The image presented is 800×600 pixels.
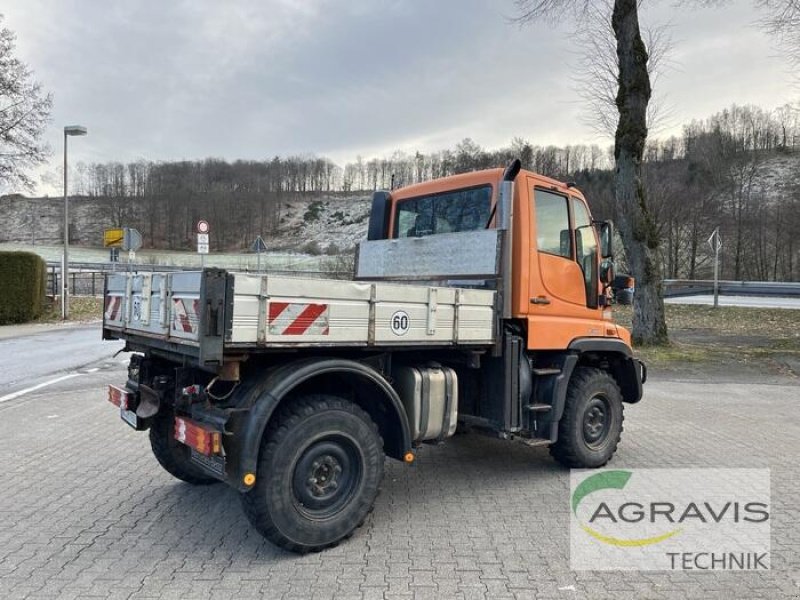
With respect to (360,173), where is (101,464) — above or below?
below

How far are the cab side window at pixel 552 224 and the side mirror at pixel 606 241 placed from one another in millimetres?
417

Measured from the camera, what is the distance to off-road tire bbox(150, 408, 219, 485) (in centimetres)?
453

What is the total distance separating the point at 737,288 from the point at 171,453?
28.6 meters

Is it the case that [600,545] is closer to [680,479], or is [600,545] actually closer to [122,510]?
[680,479]

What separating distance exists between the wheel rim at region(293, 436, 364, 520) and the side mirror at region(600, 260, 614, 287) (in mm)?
2955

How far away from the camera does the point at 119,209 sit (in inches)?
3605

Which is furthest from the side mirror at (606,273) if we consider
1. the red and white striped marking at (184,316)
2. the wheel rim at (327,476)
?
the red and white striped marking at (184,316)

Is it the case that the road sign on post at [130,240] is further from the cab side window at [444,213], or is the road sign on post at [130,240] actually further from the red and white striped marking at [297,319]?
the red and white striped marking at [297,319]

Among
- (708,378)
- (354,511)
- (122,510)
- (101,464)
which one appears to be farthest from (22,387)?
(708,378)

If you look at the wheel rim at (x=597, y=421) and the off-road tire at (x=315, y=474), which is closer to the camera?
the off-road tire at (x=315, y=474)

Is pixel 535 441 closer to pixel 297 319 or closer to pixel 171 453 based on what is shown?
pixel 297 319

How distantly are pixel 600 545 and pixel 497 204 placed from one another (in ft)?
8.54

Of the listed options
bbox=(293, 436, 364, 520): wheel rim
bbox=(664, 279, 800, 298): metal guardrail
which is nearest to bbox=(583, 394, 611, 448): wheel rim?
bbox=(293, 436, 364, 520): wheel rim
